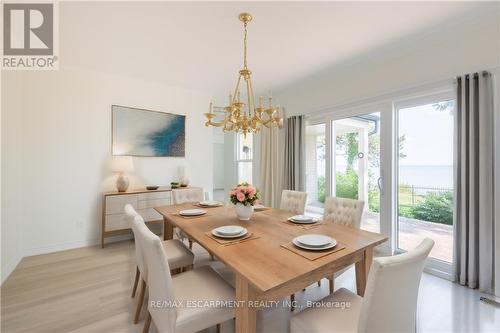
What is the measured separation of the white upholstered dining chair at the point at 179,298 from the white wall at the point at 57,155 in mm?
2402

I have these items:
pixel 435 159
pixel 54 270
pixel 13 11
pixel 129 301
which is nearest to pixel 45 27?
pixel 13 11

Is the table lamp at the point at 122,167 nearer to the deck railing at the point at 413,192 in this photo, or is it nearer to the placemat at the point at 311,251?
the placemat at the point at 311,251

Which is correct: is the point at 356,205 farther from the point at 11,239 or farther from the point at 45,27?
the point at 11,239

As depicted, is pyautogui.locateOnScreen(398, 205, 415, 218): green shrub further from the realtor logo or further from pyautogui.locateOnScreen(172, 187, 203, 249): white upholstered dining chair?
the realtor logo

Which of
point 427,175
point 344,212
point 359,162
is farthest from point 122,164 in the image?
point 427,175

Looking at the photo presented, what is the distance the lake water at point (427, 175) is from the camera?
2.69 m

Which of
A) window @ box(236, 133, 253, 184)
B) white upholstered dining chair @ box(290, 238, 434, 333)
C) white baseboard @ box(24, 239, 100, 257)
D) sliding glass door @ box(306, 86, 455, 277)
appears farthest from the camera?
window @ box(236, 133, 253, 184)

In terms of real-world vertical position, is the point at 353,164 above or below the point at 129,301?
above

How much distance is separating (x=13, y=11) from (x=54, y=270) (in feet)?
9.16

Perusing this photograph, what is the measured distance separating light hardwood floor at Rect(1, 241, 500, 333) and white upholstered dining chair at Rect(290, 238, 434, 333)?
0.72m

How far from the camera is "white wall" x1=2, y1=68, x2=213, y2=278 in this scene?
2791 millimetres

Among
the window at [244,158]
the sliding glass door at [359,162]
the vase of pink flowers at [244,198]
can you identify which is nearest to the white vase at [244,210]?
the vase of pink flowers at [244,198]

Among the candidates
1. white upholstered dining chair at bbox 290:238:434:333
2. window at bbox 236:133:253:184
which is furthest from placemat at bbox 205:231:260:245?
window at bbox 236:133:253:184

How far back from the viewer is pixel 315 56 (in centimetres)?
306
